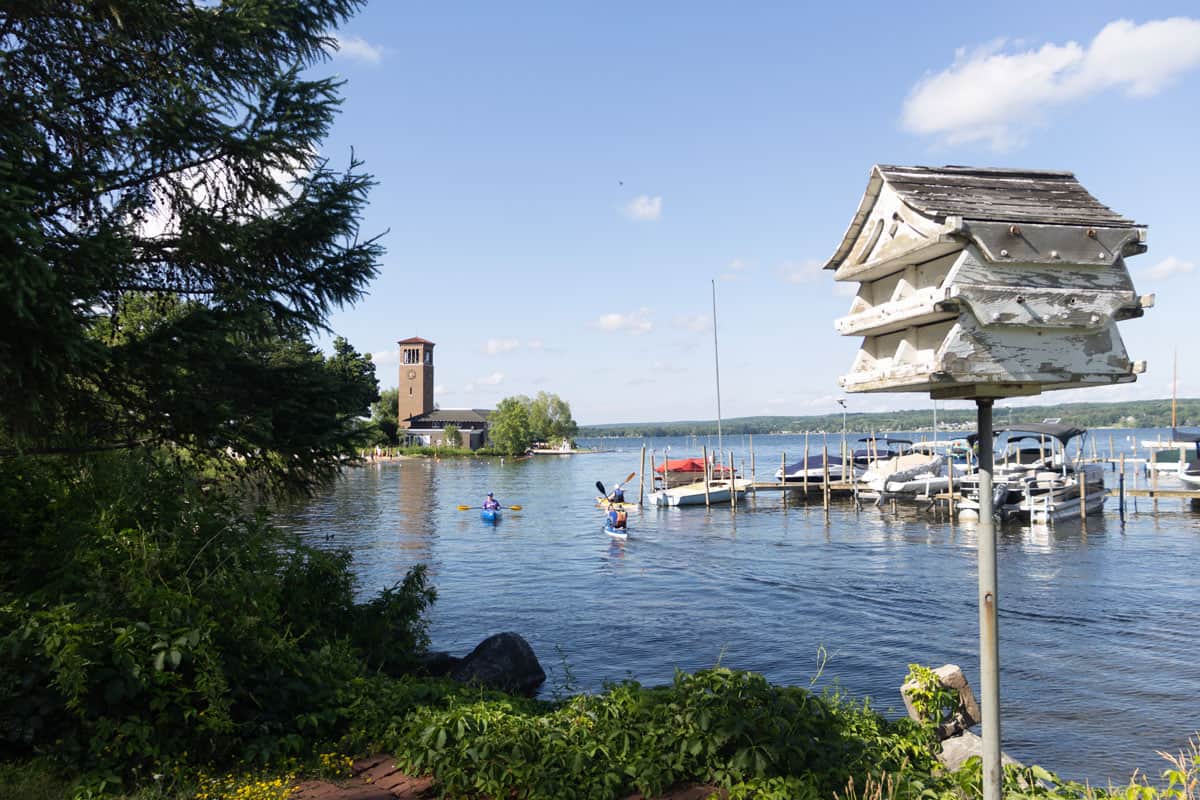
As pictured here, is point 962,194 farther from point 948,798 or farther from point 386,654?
point 386,654

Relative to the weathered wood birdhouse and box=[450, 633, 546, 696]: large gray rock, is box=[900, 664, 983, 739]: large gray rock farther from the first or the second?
box=[450, 633, 546, 696]: large gray rock

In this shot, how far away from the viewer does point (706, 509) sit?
43844mm

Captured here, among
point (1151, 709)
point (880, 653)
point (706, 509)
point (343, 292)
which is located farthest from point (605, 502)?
point (343, 292)

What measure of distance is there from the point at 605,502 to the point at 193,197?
34.7 m

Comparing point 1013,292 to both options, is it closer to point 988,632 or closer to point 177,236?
point 988,632

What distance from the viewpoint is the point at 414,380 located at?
128000 mm

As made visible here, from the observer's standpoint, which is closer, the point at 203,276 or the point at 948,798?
the point at 948,798

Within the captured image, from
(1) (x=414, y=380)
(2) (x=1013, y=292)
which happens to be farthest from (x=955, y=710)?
(1) (x=414, y=380)

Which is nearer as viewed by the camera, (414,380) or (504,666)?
(504,666)

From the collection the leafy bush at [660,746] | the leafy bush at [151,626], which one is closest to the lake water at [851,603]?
the leafy bush at [660,746]

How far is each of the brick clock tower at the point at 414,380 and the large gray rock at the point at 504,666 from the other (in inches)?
4565

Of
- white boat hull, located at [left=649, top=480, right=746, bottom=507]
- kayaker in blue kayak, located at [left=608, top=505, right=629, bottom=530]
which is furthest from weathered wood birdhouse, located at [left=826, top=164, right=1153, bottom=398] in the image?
white boat hull, located at [left=649, top=480, right=746, bottom=507]

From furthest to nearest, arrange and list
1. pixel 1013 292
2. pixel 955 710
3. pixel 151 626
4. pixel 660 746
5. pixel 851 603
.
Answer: pixel 851 603 < pixel 955 710 < pixel 151 626 < pixel 660 746 < pixel 1013 292

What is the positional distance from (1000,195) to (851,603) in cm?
1861
